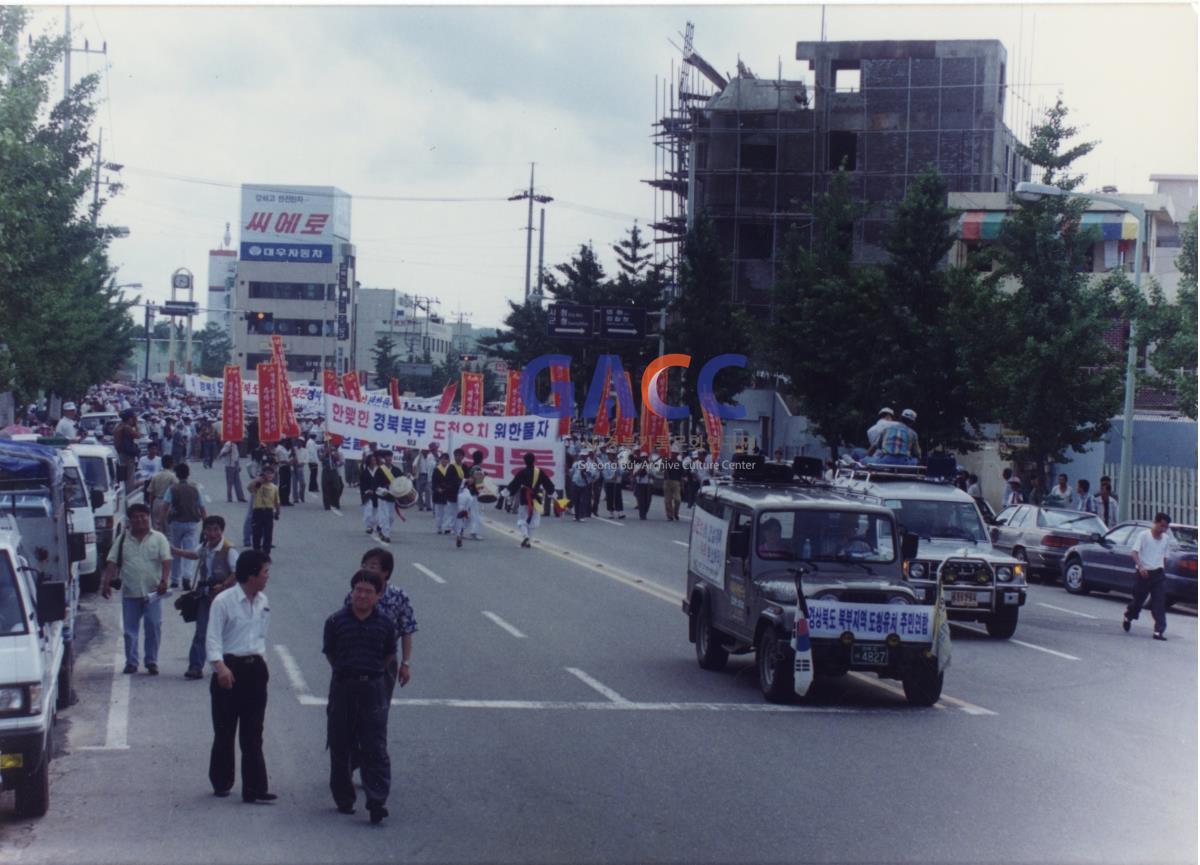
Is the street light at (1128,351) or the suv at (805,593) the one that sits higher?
the street light at (1128,351)

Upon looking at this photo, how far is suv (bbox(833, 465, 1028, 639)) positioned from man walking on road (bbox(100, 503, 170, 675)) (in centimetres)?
825

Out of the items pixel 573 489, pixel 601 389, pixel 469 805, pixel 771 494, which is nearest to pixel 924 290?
pixel 573 489

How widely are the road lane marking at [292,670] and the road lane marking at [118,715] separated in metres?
1.50

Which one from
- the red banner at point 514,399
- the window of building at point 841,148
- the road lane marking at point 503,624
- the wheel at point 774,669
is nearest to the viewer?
the wheel at point 774,669

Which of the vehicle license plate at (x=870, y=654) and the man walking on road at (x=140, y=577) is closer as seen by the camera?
the vehicle license plate at (x=870, y=654)

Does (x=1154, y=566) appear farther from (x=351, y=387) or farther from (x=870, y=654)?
(x=351, y=387)

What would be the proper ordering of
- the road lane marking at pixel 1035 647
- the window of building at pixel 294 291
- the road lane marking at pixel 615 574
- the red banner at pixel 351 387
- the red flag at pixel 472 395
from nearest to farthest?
the road lane marking at pixel 1035 647 < the road lane marking at pixel 615 574 < the red flag at pixel 472 395 < the red banner at pixel 351 387 < the window of building at pixel 294 291

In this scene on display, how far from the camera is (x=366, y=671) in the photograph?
30.6 feet

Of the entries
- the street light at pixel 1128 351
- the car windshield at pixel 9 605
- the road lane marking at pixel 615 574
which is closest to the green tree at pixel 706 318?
the street light at pixel 1128 351

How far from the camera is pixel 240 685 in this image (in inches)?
380

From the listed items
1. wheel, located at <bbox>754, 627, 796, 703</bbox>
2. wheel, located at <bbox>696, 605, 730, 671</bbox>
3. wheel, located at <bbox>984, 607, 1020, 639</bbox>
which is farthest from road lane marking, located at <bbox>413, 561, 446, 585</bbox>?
wheel, located at <bbox>754, 627, 796, 703</bbox>

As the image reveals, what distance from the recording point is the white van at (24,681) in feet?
29.1

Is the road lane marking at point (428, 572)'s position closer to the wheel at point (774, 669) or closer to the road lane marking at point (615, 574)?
the road lane marking at point (615, 574)

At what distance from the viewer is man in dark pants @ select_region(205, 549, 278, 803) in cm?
960
